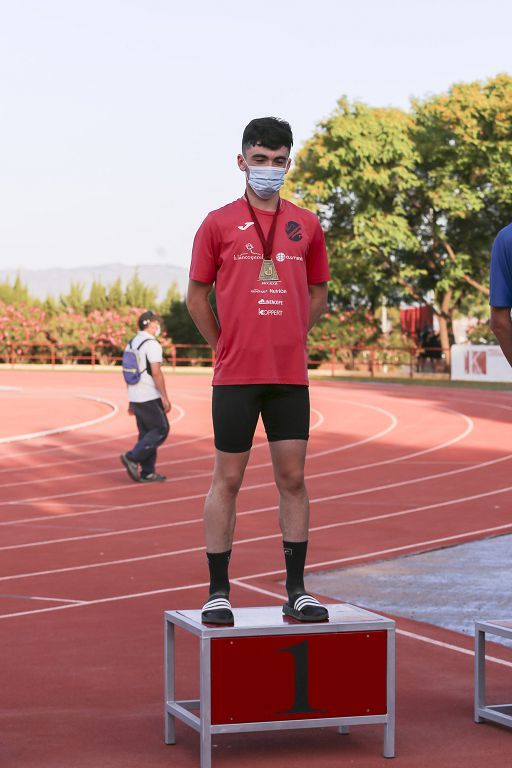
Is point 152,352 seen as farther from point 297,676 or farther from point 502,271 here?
point 297,676

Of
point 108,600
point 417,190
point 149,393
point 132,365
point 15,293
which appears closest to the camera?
point 108,600

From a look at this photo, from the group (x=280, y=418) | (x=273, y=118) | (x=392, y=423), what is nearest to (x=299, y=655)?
(x=280, y=418)

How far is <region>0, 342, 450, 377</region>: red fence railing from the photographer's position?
48.8m

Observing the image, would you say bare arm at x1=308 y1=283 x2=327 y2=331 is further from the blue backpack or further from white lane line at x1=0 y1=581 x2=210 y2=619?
the blue backpack

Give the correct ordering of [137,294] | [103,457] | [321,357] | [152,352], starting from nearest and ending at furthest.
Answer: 1. [152,352]
2. [103,457]
3. [321,357]
4. [137,294]

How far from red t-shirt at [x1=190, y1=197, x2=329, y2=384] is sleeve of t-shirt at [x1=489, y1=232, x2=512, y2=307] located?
0.77m

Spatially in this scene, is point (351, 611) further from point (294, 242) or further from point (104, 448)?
point (104, 448)

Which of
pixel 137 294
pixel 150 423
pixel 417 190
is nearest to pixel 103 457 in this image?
pixel 150 423

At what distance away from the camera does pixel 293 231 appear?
5438 mm

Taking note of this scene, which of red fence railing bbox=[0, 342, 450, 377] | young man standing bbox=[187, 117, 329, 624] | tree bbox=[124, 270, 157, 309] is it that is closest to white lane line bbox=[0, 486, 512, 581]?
young man standing bbox=[187, 117, 329, 624]

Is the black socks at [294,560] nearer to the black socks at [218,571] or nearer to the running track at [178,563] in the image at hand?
the black socks at [218,571]

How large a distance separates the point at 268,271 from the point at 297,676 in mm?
1575

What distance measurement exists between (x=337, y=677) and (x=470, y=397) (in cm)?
2859

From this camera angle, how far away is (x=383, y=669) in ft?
17.3
